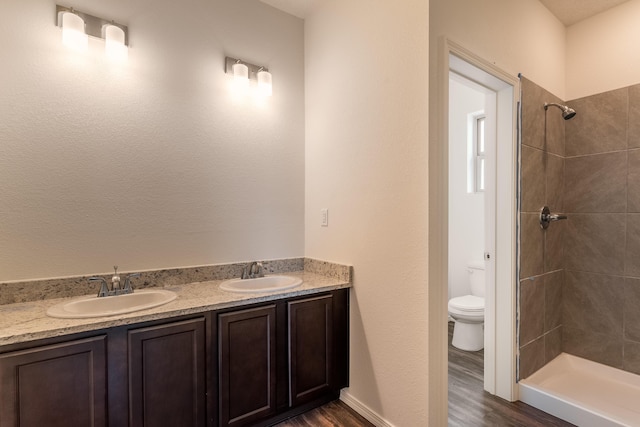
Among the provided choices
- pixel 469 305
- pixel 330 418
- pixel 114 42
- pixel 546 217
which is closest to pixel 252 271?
pixel 330 418

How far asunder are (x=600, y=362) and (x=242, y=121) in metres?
3.15

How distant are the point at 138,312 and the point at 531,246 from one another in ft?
7.87

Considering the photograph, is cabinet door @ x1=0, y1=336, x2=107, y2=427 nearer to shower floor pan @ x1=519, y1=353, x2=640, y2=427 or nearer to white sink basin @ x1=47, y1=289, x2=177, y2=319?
white sink basin @ x1=47, y1=289, x2=177, y2=319

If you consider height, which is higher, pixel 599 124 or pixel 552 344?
pixel 599 124

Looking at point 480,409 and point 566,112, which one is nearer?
point 480,409

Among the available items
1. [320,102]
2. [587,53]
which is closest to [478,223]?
[587,53]

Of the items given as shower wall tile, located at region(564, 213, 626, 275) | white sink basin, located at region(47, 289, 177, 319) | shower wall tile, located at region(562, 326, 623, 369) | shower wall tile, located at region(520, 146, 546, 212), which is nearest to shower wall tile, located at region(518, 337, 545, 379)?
shower wall tile, located at region(562, 326, 623, 369)

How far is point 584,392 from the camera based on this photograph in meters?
2.04

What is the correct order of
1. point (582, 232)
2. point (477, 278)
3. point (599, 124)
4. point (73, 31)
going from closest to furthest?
point (73, 31) → point (599, 124) → point (582, 232) → point (477, 278)

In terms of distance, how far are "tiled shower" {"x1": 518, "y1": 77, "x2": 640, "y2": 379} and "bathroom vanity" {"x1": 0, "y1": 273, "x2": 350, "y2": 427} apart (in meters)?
1.41

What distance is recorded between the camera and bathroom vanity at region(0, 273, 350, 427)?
1147mm

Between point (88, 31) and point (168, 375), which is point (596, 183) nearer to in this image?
point (168, 375)

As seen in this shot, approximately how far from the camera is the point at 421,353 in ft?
4.91

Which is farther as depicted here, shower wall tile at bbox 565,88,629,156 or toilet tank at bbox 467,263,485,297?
toilet tank at bbox 467,263,485,297
